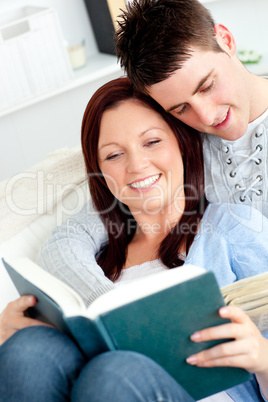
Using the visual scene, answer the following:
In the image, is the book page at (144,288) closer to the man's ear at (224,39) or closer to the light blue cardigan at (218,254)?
the light blue cardigan at (218,254)

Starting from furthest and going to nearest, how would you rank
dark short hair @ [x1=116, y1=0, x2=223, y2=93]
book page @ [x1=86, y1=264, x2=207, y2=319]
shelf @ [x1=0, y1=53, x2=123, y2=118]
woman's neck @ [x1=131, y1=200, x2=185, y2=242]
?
shelf @ [x1=0, y1=53, x2=123, y2=118]
woman's neck @ [x1=131, y1=200, x2=185, y2=242]
dark short hair @ [x1=116, y1=0, x2=223, y2=93]
book page @ [x1=86, y1=264, x2=207, y2=319]

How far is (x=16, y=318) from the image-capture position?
42.5 inches

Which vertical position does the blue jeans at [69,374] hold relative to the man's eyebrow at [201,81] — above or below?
below

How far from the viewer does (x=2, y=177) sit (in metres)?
2.69

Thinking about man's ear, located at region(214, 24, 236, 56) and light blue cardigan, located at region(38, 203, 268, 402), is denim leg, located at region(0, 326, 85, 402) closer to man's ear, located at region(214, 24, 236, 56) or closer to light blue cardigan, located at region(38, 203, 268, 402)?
light blue cardigan, located at region(38, 203, 268, 402)

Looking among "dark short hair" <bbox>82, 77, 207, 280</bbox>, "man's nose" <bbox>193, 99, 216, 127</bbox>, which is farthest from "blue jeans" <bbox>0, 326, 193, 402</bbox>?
"man's nose" <bbox>193, 99, 216, 127</bbox>

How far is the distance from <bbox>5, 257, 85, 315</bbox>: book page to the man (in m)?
0.53

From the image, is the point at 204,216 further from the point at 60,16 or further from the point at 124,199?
the point at 60,16

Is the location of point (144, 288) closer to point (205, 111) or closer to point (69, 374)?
point (69, 374)

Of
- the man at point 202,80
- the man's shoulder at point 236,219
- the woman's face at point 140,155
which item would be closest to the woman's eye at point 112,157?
the woman's face at point 140,155

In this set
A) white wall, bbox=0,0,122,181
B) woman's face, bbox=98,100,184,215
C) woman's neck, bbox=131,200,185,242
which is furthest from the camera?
white wall, bbox=0,0,122,181

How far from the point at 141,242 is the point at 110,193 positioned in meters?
0.18

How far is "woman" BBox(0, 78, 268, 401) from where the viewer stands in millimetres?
852

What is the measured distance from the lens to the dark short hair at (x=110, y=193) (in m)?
1.31
